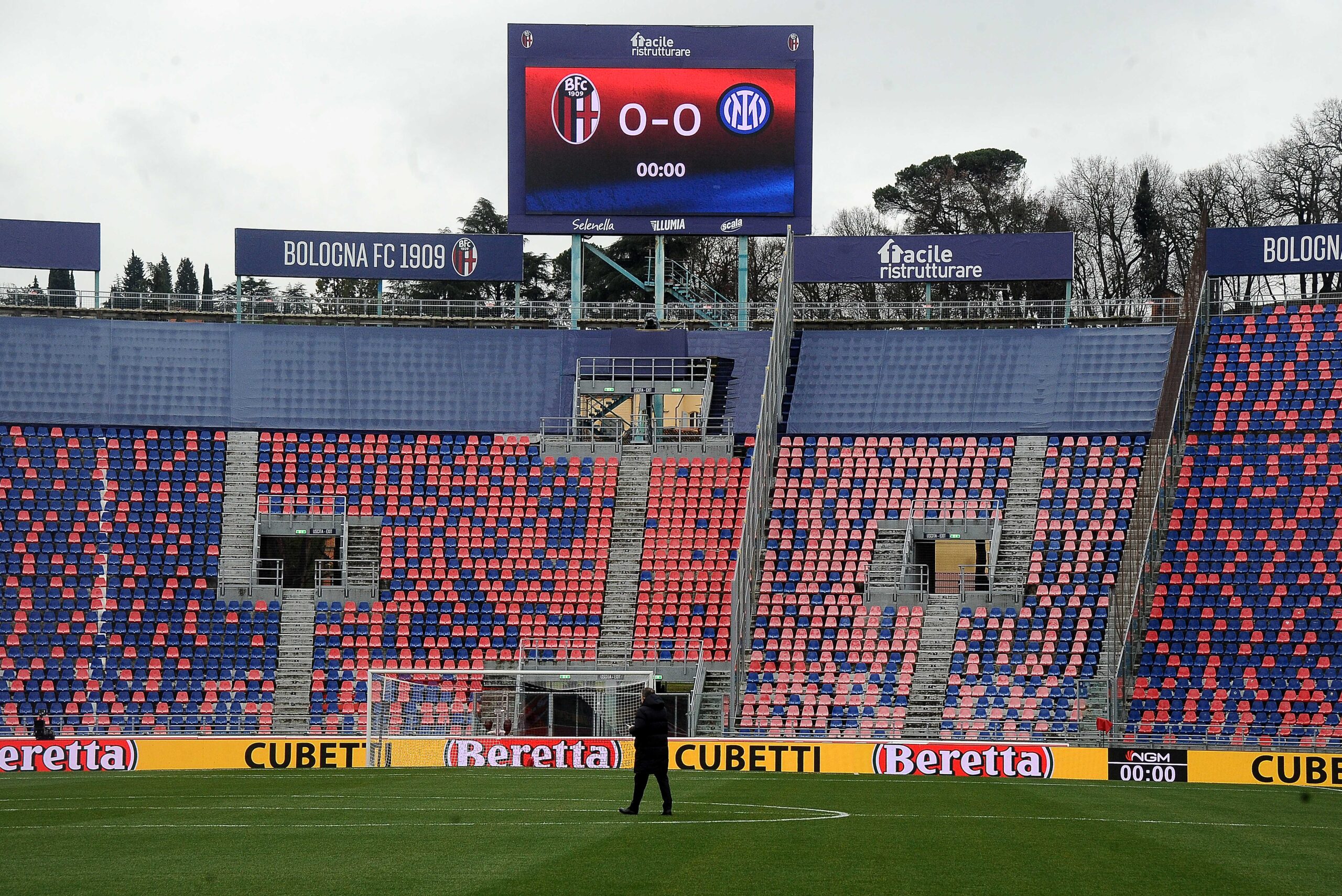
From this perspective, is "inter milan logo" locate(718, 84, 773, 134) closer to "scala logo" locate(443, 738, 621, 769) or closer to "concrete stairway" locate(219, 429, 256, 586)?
"concrete stairway" locate(219, 429, 256, 586)

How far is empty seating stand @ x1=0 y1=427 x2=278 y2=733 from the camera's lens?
1612 inches

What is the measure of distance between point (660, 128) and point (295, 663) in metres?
18.7

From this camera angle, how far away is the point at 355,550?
45.0 metres

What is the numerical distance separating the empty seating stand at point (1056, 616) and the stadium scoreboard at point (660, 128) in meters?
11.3

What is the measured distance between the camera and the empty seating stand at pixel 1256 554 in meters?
38.6

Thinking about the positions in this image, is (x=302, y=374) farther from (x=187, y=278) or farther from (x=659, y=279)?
(x=187, y=278)

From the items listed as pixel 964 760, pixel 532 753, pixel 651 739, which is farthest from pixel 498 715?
pixel 651 739

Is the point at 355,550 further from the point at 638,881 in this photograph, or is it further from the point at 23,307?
the point at 638,881

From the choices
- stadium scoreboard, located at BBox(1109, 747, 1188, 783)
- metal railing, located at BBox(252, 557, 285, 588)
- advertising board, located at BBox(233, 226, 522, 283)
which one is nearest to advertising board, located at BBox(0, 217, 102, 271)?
advertising board, located at BBox(233, 226, 522, 283)

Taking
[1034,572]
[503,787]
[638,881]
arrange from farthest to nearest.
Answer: [1034,572], [503,787], [638,881]

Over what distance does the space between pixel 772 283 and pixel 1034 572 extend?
116 ft

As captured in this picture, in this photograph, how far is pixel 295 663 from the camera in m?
42.1

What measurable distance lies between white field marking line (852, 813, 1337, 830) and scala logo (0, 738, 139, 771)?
18.1m

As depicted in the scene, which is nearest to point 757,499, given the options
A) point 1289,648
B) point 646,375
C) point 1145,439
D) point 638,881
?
point 646,375
